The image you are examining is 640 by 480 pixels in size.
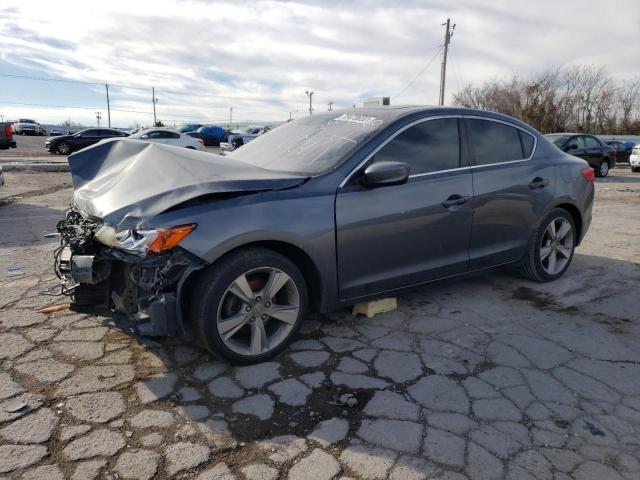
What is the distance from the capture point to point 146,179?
3271 millimetres

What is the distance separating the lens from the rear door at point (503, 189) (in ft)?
13.4

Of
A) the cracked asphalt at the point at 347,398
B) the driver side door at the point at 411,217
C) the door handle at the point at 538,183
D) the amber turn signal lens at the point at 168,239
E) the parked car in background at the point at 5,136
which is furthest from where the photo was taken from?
the parked car in background at the point at 5,136

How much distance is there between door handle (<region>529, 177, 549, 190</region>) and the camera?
14.5ft

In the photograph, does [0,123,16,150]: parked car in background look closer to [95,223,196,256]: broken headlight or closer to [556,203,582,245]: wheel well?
[95,223,196,256]: broken headlight

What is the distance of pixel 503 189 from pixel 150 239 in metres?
2.95

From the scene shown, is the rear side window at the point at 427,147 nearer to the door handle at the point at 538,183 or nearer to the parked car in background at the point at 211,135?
the door handle at the point at 538,183

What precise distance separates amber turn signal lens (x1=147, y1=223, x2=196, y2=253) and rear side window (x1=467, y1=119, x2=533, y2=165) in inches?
100

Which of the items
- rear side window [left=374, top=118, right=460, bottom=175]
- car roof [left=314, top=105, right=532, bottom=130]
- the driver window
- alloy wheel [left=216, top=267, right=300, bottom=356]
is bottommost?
alloy wheel [left=216, top=267, right=300, bottom=356]

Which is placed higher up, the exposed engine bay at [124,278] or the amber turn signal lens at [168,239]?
the amber turn signal lens at [168,239]

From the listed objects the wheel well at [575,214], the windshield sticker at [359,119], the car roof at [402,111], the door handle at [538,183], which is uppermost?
the car roof at [402,111]

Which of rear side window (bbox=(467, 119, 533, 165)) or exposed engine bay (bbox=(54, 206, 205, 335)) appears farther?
rear side window (bbox=(467, 119, 533, 165))

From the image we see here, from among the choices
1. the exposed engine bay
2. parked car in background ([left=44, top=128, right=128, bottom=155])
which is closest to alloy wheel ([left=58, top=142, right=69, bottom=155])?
parked car in background ([left=44, top=128, right=128, bottom=155])

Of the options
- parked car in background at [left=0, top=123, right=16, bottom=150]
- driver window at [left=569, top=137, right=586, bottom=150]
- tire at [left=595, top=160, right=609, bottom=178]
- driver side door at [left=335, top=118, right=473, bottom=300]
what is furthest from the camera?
tire at [left=595, top=160, right=609, bottom=178]


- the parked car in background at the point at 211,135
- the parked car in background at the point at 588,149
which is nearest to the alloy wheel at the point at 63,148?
the parked car in background at the point at 211,135
